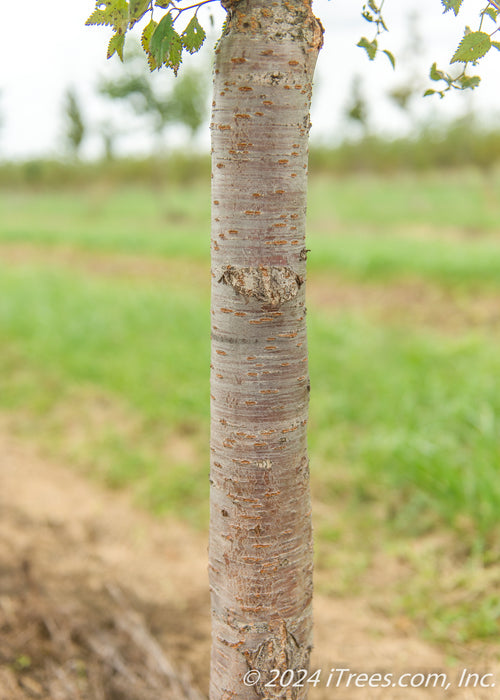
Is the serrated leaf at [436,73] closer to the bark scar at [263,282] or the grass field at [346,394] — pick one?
the bark scar at [263,282]

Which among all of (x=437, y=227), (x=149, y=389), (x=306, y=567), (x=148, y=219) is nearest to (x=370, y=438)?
(x=149, y=389)

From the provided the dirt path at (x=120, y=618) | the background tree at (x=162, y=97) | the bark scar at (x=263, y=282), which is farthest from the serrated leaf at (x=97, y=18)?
→ the background tree at (x=162, y=97)

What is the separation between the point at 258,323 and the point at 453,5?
673 mm

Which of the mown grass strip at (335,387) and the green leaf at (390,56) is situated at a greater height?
the green leaf at (390,56)

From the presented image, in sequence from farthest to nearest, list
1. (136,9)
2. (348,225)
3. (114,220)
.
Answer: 1. (114,220)
2. (348,225)
3. (136,9)

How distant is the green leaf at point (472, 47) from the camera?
102 centimetres

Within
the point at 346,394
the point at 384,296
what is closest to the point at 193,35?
the point at 346,394

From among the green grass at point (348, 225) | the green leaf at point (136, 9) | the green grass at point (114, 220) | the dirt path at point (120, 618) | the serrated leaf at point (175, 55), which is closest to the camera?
the green leaf at point (136, 9)

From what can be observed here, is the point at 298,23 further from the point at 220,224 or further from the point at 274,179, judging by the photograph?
the point at 220,224

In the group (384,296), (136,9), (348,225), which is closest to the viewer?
(136,9)

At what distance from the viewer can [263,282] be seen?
1022 mm

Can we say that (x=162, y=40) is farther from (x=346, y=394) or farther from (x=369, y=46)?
(x=346, y=394)

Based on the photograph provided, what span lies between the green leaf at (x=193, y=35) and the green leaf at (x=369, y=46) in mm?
375

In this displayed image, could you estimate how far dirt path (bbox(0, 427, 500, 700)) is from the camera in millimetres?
1788
